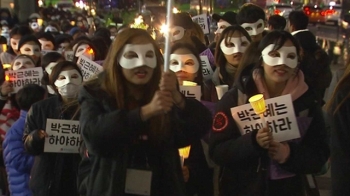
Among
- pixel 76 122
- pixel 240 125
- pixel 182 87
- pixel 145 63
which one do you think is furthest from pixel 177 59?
pixel 145 63

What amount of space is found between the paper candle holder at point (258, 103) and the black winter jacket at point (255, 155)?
5.3 inches

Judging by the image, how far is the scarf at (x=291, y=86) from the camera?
3906mm

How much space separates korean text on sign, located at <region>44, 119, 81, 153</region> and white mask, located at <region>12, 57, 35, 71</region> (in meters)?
2.49

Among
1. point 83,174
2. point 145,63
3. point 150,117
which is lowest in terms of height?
point 83,174

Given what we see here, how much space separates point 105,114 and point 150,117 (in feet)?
0.77

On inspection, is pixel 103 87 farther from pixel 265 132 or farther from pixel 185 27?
pixel 185 27

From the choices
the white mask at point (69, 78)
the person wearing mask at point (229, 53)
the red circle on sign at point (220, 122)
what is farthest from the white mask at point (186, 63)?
the red circle on sign at point (220, 122)

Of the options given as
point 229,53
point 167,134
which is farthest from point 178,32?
point 167,134

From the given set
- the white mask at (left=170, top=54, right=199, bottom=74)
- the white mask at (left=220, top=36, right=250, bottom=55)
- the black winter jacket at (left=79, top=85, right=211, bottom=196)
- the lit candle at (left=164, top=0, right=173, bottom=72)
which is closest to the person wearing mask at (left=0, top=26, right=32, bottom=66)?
the white mask at (left=220, top=36, right=250, bottom=55)

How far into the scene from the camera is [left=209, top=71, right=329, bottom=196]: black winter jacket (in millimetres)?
3756

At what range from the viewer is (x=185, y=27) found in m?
7.88

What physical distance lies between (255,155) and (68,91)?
6.10ft

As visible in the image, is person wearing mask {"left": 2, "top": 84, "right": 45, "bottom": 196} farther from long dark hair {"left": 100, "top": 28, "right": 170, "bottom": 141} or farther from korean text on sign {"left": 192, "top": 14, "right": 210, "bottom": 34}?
korean text on sign {"left": 192, "top": 14, "right": 210, "bottom": 34}

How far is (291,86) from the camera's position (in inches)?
156
